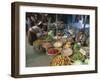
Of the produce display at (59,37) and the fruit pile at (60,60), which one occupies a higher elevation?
the produce display at (59,37)

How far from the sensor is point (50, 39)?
6.59 ft

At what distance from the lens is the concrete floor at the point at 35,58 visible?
6.32 ft

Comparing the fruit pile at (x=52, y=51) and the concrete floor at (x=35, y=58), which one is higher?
the fruit pile at (x=52, y=51)

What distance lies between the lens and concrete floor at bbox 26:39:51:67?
1926mm

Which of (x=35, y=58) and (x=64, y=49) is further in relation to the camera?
(x=64, y=49)

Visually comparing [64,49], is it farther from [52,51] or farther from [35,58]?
[35,58]

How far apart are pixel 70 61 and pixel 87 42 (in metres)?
0.24

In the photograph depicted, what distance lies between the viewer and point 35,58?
195cm

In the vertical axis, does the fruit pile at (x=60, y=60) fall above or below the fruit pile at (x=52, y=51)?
below

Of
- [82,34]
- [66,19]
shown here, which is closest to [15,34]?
[66,19]

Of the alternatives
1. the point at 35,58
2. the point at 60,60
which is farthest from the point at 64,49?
the point at 35,58

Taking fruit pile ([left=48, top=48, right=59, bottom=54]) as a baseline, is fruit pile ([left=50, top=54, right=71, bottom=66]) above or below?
below

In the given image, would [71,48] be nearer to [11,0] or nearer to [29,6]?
[29,6]

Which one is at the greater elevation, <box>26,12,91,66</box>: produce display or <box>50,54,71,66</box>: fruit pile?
<box>26,12,91,66</box>: produce display
